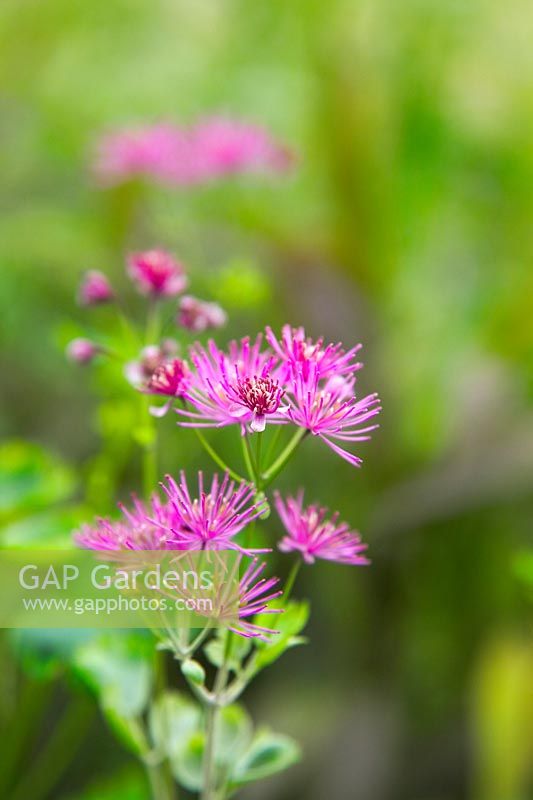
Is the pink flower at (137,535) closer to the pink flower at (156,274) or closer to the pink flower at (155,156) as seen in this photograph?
the pink flower at (156,274)

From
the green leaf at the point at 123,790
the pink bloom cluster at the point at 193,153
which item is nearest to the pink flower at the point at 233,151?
the pink bloom cluster at the point at 193,153

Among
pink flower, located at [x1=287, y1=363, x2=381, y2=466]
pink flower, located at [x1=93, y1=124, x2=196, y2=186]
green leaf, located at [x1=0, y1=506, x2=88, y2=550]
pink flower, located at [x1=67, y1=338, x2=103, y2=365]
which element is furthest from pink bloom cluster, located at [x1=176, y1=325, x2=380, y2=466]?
pink flower, located at [x1=93, y1=124, x2=196, y2=186]

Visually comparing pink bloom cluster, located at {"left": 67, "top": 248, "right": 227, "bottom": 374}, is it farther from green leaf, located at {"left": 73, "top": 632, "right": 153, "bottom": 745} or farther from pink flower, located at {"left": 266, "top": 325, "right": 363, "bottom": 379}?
green leaf, located at {"left": 73, "top": 632, "right": 153, "bottom": 745}

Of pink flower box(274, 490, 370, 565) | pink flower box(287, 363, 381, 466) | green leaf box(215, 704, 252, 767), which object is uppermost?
pink flower box(287, 363, 381, 466)

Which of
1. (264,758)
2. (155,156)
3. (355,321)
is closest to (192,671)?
(264,758)

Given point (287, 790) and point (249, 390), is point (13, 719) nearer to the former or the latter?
point (287, 790)

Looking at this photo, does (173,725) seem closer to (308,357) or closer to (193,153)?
(308,357)

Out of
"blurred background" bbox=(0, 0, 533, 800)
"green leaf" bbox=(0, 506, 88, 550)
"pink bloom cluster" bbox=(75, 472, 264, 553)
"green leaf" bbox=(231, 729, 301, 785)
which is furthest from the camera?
"blurred background" bbox=(0, 0, 533, 800)
